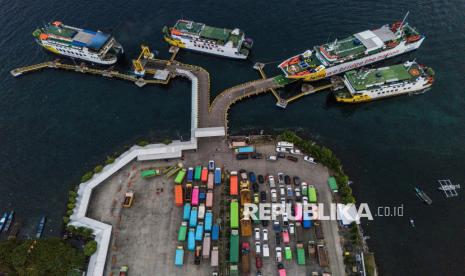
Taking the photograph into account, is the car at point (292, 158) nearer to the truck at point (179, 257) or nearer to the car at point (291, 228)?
the car at point (291, 228)

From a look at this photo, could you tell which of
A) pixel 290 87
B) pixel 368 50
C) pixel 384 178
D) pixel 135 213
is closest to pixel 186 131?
pixel 135 213

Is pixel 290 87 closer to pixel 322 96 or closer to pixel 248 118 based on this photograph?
pixel 322 96

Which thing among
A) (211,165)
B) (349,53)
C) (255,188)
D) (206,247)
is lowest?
(206,247)

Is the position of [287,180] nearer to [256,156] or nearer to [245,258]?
[256,156]

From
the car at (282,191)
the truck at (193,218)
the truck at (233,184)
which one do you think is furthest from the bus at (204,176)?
the car at (282,191)

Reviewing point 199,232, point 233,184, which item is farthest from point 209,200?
point 199,232

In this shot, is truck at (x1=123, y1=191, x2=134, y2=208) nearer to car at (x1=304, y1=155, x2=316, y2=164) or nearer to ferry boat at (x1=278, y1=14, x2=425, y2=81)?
car at (x1=304, y1=155, x2=316, y2=164)
